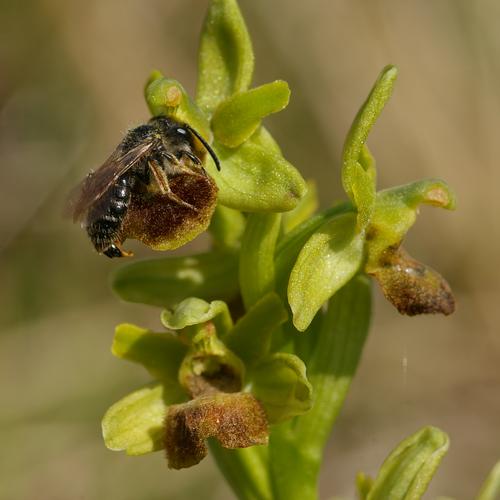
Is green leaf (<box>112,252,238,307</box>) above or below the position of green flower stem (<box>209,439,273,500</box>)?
above

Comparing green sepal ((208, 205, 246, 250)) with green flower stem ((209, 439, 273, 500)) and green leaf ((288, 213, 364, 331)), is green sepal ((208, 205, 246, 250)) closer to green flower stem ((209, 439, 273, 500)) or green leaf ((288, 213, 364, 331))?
green leaf ((288, 213, 364, 331))

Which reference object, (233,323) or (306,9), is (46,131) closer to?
(306,9)

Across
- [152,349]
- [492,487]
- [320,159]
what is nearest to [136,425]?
[152,349]

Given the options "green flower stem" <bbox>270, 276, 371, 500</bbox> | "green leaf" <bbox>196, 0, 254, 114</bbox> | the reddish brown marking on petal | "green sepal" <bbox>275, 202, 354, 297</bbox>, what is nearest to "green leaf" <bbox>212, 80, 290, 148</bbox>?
"green leaf" <bbox>196, 0, 254, 114</bbox>

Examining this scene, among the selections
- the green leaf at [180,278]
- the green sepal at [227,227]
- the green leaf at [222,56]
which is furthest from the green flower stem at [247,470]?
the green leaf at [222,56]

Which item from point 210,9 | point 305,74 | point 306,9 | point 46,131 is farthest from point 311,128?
point 210,9

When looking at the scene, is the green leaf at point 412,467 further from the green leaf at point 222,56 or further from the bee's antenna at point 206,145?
the green leaf at point 222,56

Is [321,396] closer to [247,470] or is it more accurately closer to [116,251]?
[247,470]
